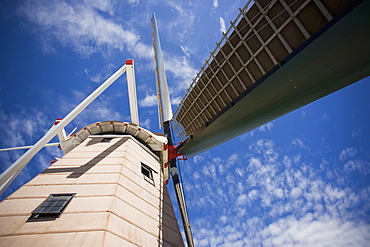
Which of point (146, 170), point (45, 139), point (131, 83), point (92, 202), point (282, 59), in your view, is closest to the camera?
point (92, 202)

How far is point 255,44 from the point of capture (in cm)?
754

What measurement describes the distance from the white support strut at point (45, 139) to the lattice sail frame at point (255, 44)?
19.4 ft

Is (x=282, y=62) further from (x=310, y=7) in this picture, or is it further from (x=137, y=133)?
(x=137, y=133)

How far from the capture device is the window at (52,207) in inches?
212

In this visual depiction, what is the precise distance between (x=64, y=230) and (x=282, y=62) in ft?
29.4

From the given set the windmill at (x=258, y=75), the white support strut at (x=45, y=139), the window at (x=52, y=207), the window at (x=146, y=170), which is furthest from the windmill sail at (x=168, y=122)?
the window at (x=52, y=207)

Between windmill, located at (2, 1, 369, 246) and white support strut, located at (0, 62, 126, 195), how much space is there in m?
0.10

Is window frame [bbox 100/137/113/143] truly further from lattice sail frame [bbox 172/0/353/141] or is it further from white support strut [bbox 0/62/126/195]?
lattice sail frame [bbox 172/0/353/141]

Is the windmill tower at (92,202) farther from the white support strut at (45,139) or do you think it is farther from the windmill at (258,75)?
the windmill at (258,75)

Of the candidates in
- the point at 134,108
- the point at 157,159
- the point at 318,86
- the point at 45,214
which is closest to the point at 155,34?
the point at 134,108

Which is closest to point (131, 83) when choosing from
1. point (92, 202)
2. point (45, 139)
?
point (45, 139)

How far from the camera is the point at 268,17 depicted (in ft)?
22.2

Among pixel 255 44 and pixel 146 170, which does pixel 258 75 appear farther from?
pixel 146 170

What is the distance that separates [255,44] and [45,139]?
1058 cm
